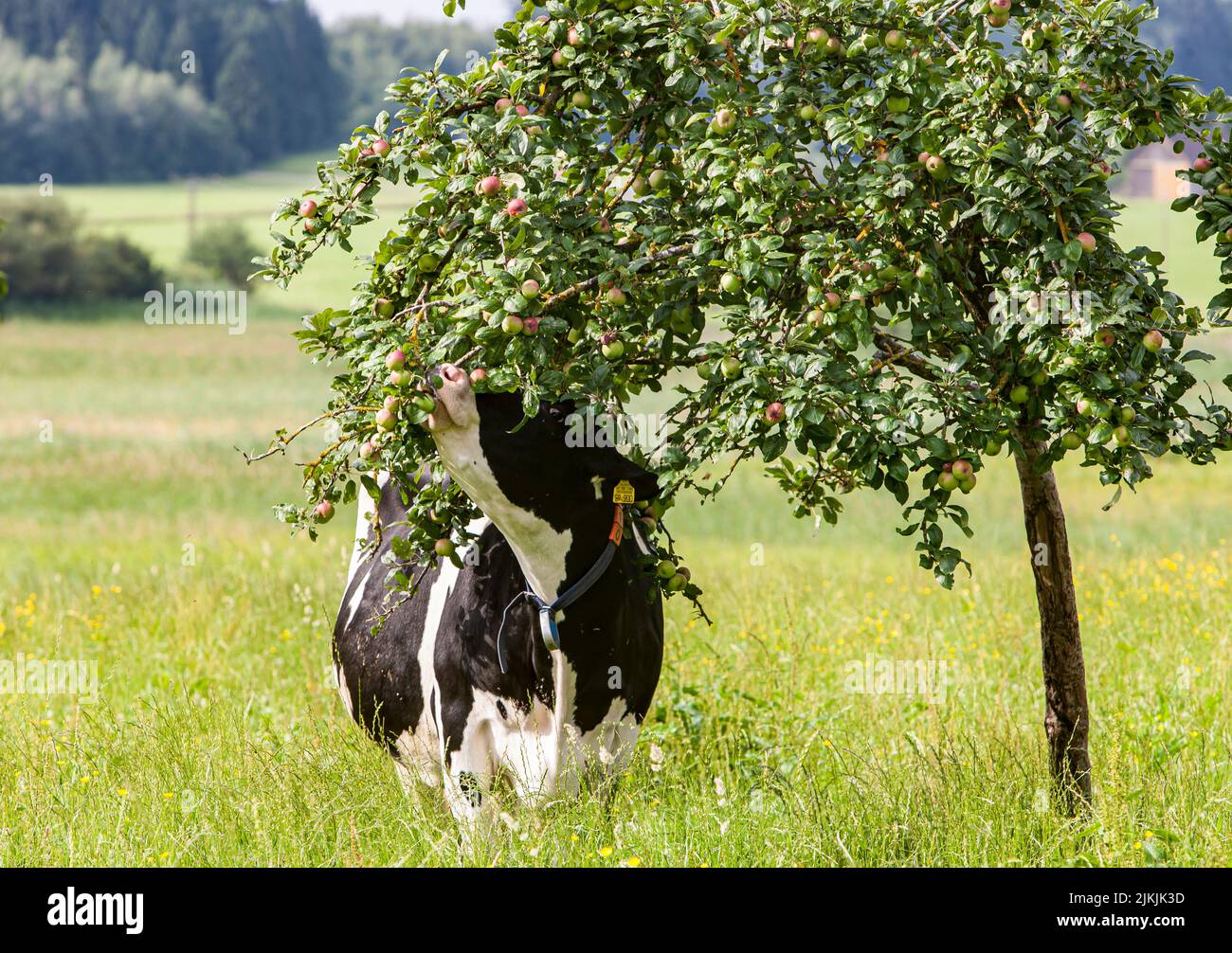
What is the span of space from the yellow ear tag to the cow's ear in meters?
0.02

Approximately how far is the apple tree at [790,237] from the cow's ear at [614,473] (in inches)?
6.0

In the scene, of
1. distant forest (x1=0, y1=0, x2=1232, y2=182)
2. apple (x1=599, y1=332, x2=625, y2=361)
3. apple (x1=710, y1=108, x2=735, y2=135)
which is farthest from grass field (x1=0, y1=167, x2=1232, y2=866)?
distant forest (x1=0, y1=0, x2=1232, y2=182)

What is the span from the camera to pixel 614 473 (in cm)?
485

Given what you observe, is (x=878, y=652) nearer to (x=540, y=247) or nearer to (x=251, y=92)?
(x=540, y=247)

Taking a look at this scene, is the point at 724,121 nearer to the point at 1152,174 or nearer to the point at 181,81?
the point at 1152,174

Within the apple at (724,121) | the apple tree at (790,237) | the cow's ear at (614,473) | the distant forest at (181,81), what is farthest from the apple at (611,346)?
the distant forest at (181,81)

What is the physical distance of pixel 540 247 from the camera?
4.33 metres

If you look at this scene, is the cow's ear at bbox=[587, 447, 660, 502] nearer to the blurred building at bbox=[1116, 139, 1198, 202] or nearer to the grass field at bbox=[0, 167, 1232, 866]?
the grass field at bbox=[0, 167, 1232, 866]

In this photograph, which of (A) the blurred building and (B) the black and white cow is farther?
(A) the blurred building

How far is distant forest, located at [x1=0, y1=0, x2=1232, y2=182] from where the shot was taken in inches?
3310

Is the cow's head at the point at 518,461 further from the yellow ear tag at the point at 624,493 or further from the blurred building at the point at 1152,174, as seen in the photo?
the blurred building at the point at 1152,174

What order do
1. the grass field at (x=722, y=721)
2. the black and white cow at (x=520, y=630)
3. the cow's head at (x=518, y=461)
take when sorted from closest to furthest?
the cow's head at (x=518, y=461) < the black and white cow at (x=520, y=630) < the grass field at (x=722, y=721)

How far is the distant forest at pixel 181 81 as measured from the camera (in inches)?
3310
